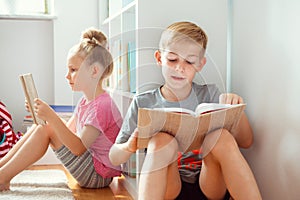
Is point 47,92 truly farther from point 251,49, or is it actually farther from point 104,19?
point 251,49

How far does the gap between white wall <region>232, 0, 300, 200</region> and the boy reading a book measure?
7cm

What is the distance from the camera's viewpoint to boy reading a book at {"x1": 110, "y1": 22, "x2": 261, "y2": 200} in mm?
1252

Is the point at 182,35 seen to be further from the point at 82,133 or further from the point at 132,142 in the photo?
the point at 82,133

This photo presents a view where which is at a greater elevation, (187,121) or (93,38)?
(93,38)

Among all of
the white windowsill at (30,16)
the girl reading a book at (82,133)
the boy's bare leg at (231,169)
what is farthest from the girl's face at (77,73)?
the white windowsill at (30,16)

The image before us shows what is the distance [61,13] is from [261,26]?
1723 millimetres

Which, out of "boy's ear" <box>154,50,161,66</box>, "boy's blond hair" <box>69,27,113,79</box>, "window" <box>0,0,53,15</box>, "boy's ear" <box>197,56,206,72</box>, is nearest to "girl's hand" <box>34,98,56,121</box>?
"boy's blond hair" <box>69,27,113,79</box>

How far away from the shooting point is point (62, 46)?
2924 mm

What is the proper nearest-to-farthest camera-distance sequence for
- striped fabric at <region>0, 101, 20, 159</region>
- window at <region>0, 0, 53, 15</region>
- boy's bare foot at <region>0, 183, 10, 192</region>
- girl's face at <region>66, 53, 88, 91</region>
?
girl's face at <region>66, 53, 88, 91</region> → boy's bare foot at <region>0, 183, 10, 192</region> → striped fabric at <region>0, 101, 20, 159</region> → window at <region>0, 0, 53, 15</region>

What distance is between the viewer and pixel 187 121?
1.24 metres

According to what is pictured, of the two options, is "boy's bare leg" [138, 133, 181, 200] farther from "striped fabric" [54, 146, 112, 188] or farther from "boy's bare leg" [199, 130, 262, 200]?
"striped fabric" [54, 146, 112, 188]

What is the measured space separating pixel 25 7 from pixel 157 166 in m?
2.01

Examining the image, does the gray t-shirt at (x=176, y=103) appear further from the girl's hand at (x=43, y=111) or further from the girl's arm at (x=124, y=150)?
the girl's hand at (x=43, y=111)

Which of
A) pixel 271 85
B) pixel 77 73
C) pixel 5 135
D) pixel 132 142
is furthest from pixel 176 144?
pixel 5 135
